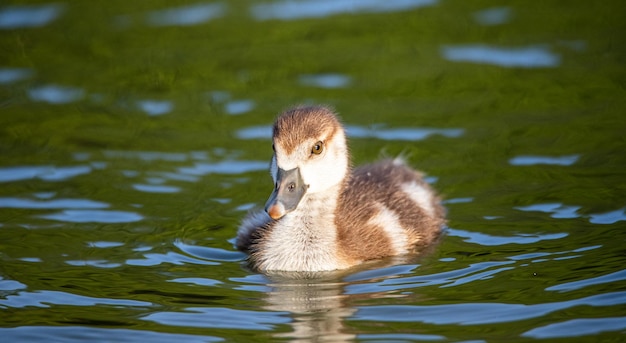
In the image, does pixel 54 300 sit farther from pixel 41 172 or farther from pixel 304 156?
pixel 41 172

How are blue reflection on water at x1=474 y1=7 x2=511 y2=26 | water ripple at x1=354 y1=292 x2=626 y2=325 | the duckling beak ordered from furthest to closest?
blue reflection on water at x1=474 y1=7 x2=511 y2=26, the duckling beak, water ripple at x1=354 y1=292 x2=626 y2=325

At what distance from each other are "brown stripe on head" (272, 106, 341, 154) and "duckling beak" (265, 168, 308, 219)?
171 millimetres

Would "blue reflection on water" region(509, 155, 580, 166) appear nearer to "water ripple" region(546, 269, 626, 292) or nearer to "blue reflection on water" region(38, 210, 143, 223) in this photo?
"water ripple" region(546, 269, 626, 292)

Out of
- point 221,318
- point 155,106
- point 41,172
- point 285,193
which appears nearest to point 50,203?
point 41,172

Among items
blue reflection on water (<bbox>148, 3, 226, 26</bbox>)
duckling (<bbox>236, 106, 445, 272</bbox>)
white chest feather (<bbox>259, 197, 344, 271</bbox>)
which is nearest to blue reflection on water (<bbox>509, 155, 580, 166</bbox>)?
duckling (<bbox>236, 106, 445, 272</bbox>)

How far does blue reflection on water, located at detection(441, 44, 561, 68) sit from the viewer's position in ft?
41.4

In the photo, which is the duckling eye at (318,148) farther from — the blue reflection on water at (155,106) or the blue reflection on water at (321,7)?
the blue reflection on water at (321,7)

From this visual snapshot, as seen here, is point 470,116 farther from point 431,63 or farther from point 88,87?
point 88,87

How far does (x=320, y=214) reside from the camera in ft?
28.7

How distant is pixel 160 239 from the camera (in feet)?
30.4

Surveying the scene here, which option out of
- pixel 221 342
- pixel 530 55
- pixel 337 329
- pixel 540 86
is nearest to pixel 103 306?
pixel 221 342

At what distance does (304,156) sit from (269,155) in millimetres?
2640

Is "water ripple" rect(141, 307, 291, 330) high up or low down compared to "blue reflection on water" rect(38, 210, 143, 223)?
down

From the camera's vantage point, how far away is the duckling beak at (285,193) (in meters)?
8.13
